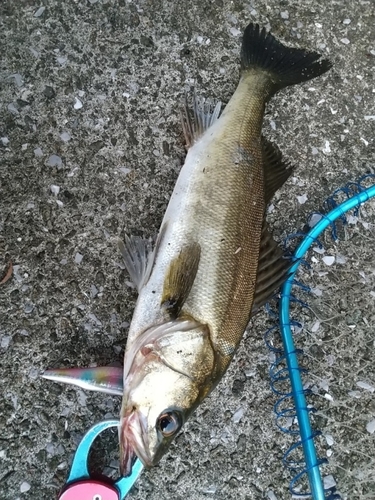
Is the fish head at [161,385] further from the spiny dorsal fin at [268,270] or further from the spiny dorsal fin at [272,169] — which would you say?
the spiny dorsal fin at [272,169]

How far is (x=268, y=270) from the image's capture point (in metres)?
2.12

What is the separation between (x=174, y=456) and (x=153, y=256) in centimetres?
88

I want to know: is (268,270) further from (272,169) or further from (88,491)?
(88,491)

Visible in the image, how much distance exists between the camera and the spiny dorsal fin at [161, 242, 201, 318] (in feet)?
6.26

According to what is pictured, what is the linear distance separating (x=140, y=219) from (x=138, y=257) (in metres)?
0.26

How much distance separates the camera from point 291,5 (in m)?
2.79

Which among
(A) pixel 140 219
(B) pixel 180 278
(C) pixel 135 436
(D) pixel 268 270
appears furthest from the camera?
(A) pixel 140 219

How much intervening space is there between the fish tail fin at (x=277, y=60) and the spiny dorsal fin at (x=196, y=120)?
29 cm

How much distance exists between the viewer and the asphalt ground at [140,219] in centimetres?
216

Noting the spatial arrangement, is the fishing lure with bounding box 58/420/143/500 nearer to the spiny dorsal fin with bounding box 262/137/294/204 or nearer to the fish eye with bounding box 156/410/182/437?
the fish eye with bounding box 156/410/182/437

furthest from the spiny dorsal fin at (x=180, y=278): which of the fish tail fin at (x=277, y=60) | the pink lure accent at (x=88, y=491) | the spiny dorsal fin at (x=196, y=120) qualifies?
the fish tail fin at (x=277, y=60)

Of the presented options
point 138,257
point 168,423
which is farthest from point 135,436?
point 138,257

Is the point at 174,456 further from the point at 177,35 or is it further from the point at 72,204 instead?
the point at 177,35

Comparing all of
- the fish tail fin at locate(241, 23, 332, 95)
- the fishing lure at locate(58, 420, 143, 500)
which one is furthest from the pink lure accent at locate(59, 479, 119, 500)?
the fish tail fin at locate(241, 23, 332, 95)
